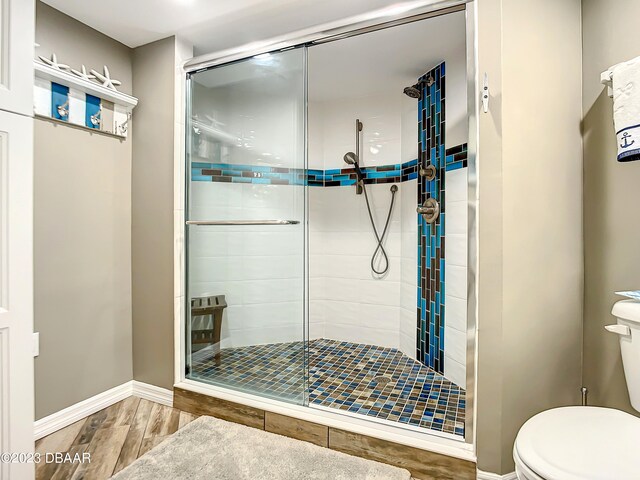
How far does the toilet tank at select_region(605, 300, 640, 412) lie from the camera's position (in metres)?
1.23

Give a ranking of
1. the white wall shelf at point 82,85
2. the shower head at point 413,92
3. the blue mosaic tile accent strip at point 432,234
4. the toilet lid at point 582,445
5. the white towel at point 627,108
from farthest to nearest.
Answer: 1. the shower head at point 413,92
2. the blue mosaic tile accent strip at point 432,234
3. the white wall shelf at point 82,85
4. the white towel at point 627,108
5. the toilet lid at point 582,445

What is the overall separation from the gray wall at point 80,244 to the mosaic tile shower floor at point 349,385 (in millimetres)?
596

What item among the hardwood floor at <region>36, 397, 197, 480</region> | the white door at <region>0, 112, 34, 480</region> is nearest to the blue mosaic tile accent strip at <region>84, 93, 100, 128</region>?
the white door at <region>0, 112, 34, 480</region>

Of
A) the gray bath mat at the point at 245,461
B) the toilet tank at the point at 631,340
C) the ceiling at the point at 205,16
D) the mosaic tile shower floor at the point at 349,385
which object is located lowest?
the gray bath mat at the point at 245,461

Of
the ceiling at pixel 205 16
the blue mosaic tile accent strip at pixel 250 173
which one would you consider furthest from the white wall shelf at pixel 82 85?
the blue mosaic tile accent strip at pixel 250 173

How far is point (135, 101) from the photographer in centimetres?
222

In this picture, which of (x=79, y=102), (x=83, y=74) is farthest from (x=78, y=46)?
(x=79, y=102)

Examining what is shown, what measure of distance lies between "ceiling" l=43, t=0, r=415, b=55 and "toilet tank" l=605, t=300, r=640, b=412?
173cm

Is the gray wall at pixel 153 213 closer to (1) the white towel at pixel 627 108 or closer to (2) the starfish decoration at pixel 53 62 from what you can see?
(2) the starfish decoration at pixel 53 62

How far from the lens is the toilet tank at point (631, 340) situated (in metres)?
1.23

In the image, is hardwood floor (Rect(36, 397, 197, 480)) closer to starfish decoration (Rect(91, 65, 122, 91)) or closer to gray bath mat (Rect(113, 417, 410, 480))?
gray bath mat (Rect(113, 417, 410, 480))

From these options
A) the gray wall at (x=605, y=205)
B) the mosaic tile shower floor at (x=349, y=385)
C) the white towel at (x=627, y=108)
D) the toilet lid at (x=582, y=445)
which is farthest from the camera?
the mosaic tile shower floor at (x=349, y=385)

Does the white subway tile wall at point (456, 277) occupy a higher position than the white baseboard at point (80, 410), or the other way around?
the white subway tile wall at point (456, 277)

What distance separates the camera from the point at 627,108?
1.26 m
